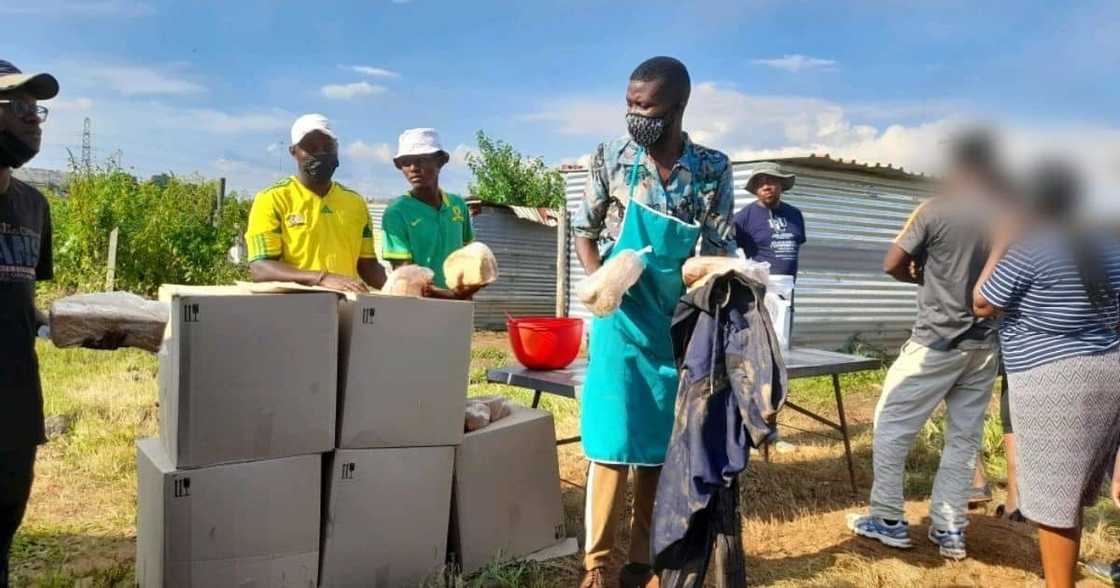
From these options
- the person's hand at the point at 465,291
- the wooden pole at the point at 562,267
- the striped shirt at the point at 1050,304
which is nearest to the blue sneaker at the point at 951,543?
the striped shirt at the point at 1050,304

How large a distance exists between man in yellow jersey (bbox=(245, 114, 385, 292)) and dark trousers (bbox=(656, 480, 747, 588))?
1847mm

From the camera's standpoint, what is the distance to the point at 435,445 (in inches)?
117

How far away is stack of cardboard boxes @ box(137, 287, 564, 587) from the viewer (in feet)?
8.14

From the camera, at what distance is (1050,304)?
2.55 metres

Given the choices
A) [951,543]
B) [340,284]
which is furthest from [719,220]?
[951,543]

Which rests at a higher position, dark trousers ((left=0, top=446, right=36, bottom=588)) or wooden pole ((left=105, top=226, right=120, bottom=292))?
wooden pole ((left=105, top=226, right=120, bottom=292))

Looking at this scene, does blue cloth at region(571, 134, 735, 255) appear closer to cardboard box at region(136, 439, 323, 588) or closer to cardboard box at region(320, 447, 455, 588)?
cardboard box at region(320, 447, 455, 588)

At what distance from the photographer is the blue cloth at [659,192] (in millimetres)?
2664

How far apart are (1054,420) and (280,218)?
3.09m

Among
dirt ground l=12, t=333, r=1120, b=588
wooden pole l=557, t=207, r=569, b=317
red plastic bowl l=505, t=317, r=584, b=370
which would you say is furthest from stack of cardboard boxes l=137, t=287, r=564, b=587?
wooden pole l=557, t=207, r=569, b=317

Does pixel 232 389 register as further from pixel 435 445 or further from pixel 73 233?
pixel 73 233

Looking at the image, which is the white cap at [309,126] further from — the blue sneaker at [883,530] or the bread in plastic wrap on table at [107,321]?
the blue sneaker at [883,530]

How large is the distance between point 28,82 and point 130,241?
958cm

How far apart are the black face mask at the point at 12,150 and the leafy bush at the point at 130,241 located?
936cm
